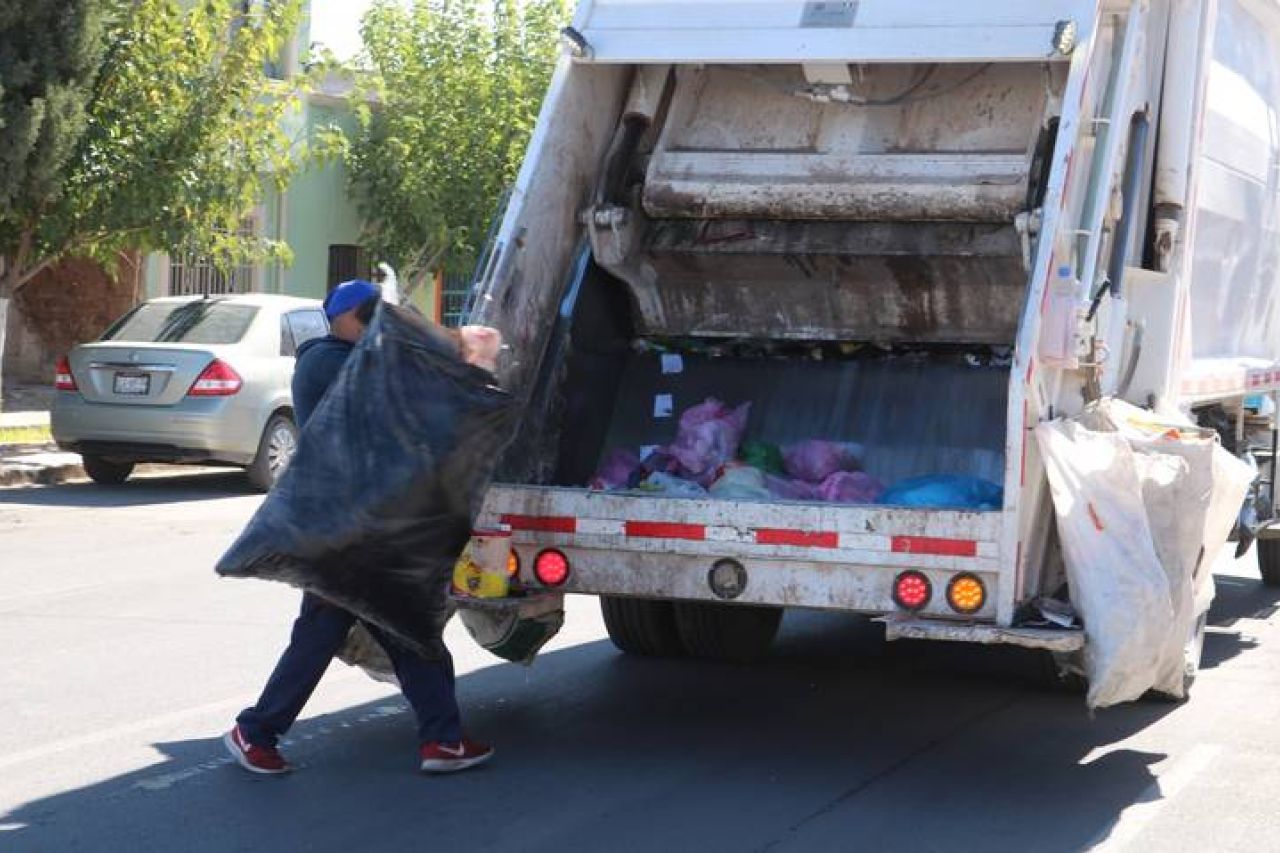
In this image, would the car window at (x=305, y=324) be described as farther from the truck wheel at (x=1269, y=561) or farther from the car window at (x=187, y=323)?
the truck wheel at (x=1269, y=561)

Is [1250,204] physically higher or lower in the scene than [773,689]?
higher

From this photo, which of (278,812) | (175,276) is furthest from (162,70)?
(278,812)

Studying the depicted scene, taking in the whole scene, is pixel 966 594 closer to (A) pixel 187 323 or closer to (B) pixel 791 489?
(B) pixel 791 489

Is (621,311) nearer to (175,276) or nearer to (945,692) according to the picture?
(945,692)

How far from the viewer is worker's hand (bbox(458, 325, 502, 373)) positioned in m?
6.66

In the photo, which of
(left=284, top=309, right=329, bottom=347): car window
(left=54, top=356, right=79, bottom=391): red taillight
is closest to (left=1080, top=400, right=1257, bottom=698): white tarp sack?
(left=284, top=309, right=329, bottom=347): car window

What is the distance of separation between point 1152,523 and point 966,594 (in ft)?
→ 2.74

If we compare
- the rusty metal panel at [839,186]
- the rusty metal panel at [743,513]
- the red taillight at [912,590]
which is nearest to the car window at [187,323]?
the rusty metal panel at [839,186]

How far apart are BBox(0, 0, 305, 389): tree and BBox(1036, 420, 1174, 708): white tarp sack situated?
1098cm

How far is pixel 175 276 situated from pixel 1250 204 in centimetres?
1699

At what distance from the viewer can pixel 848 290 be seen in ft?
27.8

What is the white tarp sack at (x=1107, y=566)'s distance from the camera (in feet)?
21.2

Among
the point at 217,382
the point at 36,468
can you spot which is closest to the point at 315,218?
the point at 36,468

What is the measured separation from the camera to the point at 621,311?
848 centimetres
